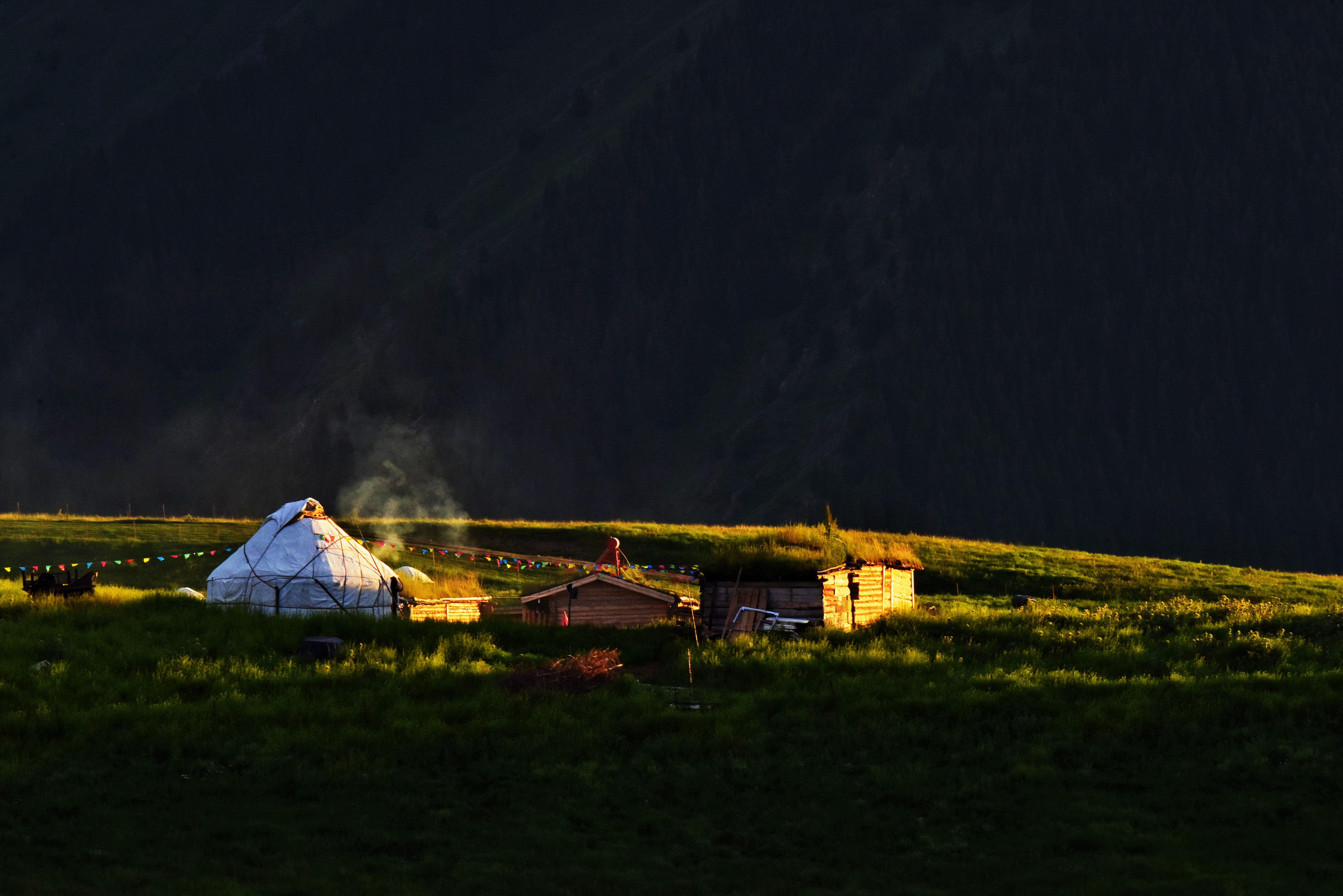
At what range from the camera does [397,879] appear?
17.8m

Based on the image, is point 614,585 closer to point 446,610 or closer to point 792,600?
point 446,610

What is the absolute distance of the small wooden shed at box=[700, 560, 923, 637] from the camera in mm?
34781

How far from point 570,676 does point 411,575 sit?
→ 15983 mm

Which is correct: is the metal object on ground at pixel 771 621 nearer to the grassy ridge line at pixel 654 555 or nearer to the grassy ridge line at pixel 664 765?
the grassy ridge line at pixel 664 765

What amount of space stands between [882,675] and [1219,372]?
146 m

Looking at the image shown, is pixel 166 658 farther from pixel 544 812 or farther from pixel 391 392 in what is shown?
pixel 391 392

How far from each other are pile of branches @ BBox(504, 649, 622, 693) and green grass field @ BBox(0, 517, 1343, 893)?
1.80 feet

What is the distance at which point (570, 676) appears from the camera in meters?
27.6

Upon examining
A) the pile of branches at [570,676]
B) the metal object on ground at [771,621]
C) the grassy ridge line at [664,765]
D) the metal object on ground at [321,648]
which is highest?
the metal object on ground at [771,621]

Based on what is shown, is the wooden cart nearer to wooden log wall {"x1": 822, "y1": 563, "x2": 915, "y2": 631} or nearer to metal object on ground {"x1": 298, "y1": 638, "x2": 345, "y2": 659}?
metal object on ground {"x1": 298, "y1": 638, "x2": 345, "y2": 659}

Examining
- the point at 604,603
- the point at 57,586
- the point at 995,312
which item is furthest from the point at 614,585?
the point at 995,312

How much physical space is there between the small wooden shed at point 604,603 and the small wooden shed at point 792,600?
2.36 meters

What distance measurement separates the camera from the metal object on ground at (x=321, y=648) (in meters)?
28.8

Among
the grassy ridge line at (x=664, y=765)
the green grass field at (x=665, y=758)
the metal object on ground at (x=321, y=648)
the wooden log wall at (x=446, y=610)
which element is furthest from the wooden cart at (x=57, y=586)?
the wooden log wall at (x=446, y=610)
